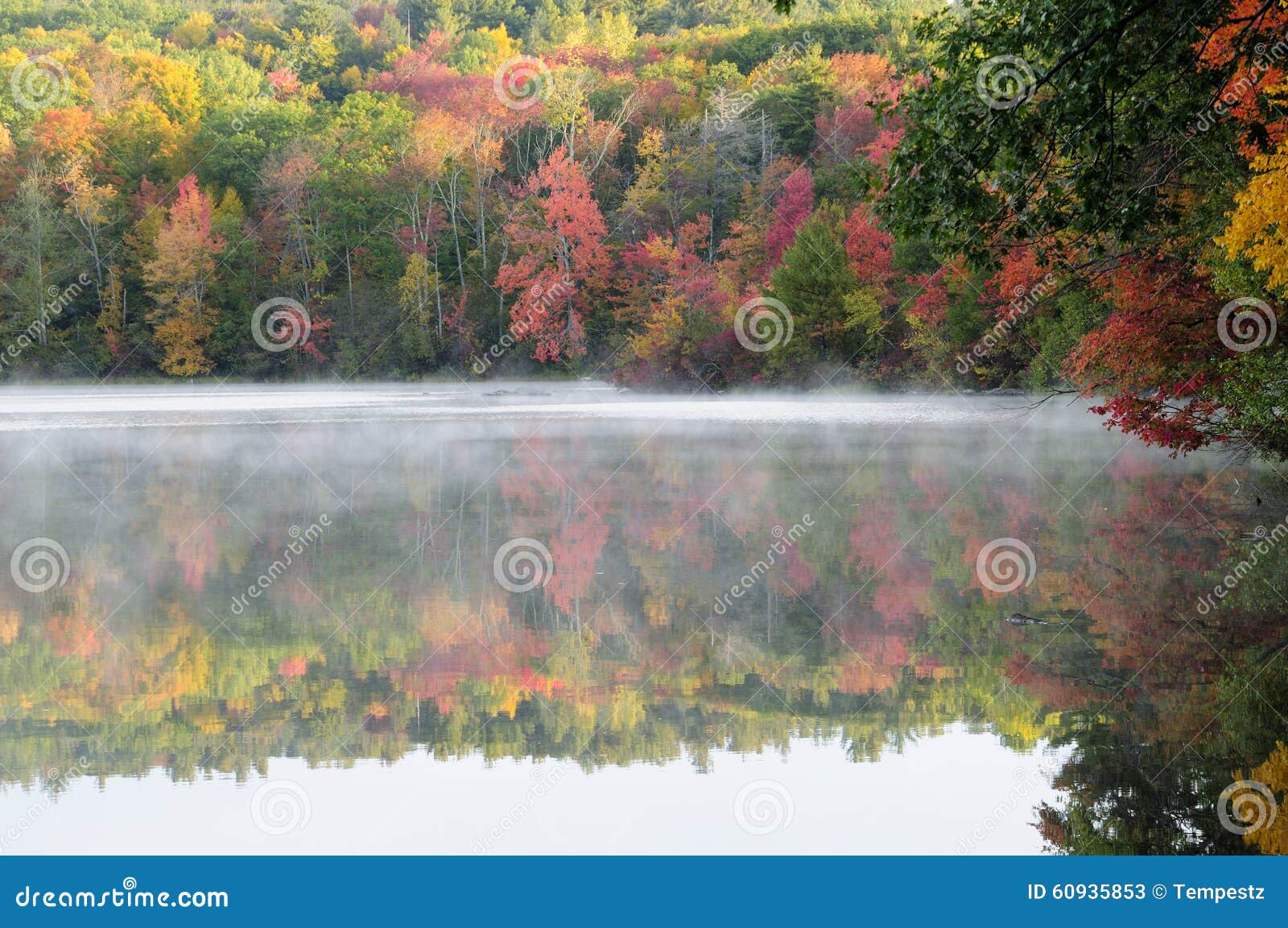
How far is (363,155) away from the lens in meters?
68.8

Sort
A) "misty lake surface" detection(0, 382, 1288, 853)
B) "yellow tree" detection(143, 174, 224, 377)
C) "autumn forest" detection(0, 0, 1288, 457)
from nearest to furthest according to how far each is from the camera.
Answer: "misty lake surface" detection(0, 382, 1288, 853)
"autumn forest" detection(0, 0, 1288, 457)
"yellow tree" detection(143, 174, 224, 377)

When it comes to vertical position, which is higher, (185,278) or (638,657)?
(638,657)

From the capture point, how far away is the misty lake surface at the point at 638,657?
20.3 feet

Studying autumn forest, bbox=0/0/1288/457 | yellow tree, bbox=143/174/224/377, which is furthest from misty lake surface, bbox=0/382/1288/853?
yellow tree, bbox=143/174/224/377

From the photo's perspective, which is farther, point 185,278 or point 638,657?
point 185,278

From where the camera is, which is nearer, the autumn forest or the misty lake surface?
the misty lake surface

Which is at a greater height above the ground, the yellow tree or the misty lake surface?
the misty lake surface

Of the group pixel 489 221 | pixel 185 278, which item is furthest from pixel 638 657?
pixel 185 278

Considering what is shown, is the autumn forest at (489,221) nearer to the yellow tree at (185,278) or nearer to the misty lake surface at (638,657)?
the yellow tree at (185,278)

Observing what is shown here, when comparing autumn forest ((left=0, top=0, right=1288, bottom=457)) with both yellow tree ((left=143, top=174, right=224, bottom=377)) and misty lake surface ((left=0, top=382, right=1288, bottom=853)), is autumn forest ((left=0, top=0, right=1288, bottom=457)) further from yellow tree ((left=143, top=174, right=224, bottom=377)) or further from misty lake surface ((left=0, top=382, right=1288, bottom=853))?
misty lake surface ((left=0, top=382, right=1288, bottom=853))

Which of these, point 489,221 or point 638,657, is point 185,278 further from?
point 638,657

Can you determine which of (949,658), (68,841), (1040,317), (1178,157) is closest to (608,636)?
(949,658)

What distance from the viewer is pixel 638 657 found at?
29.2 ft

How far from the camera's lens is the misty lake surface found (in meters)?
6.18
